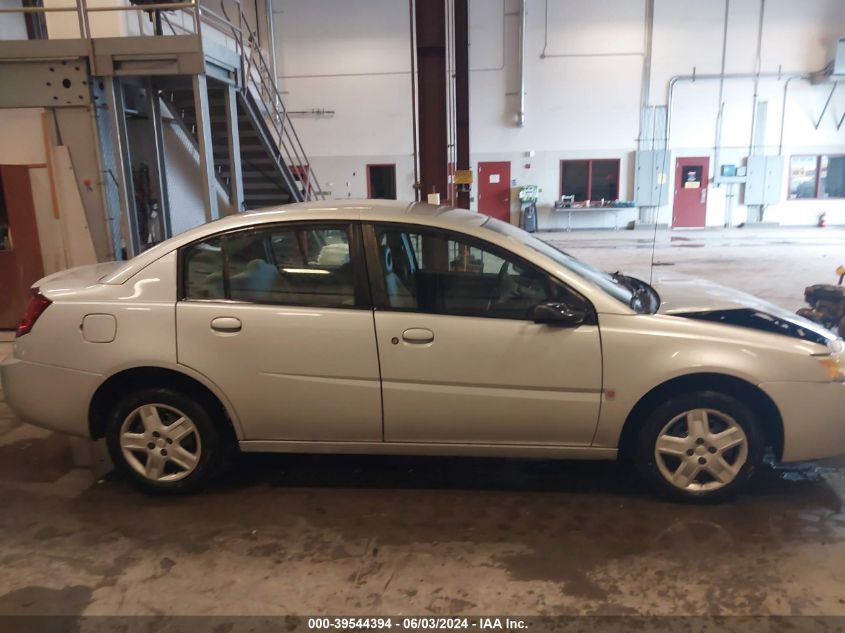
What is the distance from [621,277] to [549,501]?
1.55 m

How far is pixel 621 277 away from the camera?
4211 mm

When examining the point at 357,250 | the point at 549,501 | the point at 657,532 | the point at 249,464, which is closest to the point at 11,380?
the point at 249,464

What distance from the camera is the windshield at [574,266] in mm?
3461

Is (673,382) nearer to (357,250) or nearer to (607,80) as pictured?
(357,250)

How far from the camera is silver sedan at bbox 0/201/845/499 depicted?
3260 mm

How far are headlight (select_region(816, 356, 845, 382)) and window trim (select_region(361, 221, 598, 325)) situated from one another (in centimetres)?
115

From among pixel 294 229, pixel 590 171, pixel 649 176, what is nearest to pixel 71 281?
pixel 294 229

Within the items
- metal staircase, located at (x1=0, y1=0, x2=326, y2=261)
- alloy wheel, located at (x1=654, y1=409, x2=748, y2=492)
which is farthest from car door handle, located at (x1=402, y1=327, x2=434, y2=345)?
metal staircase, located at (x1=0, y1=0, x2=326, y2=261)

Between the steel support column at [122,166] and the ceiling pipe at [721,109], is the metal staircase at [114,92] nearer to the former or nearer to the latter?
the steel support column at [122,166]

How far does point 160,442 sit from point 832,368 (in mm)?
3527

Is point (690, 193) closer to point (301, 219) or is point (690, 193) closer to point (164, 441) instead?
point (301, 219)

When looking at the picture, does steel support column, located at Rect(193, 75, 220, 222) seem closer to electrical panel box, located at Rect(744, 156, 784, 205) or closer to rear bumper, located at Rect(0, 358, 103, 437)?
rear bumper, located at Rect(0, 358, 103, 437)

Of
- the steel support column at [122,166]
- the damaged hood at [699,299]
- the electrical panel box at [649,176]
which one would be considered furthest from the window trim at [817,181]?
the steel support column at [122,166]

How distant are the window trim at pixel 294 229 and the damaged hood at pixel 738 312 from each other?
1570 millimetres
